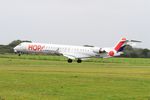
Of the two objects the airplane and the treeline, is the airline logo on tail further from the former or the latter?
the treeline

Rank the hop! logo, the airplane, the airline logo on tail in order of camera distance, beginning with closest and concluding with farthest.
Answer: the airplane, the hop! logo, the airline logo on tail

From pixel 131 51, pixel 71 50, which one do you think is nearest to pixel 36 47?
pixel 71 50

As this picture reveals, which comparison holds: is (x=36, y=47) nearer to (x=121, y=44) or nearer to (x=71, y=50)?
(x=71, y=50)

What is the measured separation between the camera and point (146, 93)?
26.2m

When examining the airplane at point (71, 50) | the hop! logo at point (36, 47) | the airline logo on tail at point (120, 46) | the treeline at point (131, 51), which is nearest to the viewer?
the airplane at point (71, 50)

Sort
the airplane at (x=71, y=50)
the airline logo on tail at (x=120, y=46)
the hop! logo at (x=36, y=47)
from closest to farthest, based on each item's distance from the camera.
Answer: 1. the airplane at (x=71, y=50)
2. the hop! logo at (x=36, y=47)
3. the airline logo on tail at (x=120, y=46)

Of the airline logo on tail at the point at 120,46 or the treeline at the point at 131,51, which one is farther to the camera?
the treeline at the point at 131,51

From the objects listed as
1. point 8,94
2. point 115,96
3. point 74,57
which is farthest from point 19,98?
point 74,57

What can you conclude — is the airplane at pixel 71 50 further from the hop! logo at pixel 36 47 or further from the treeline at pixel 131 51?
the treeline at pixel 131 51

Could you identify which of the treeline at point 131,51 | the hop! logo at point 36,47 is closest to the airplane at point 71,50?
the hop! logo at point 36,47

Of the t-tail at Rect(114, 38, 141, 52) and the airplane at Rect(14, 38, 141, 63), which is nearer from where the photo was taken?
the airplane at Rect(14, 38, 141, 63)

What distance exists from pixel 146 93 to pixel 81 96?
4.33m

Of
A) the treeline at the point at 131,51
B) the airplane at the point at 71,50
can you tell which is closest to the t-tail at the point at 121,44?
the airplane at the point at 71,50

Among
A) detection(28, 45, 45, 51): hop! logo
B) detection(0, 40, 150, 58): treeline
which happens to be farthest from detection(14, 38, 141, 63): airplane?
detection(0, 40, 150, 58): treeline
